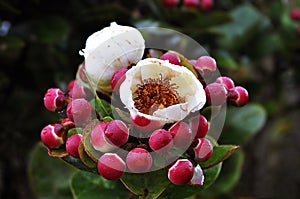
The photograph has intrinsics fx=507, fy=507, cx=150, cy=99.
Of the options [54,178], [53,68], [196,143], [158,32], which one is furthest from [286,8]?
[196,143]

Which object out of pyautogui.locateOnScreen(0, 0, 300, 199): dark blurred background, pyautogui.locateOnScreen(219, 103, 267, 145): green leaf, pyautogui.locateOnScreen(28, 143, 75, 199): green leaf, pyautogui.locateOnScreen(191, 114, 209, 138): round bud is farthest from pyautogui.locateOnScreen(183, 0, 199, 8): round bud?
pyautogui.locateOnScreen(191, 114, 209, 138): round bud

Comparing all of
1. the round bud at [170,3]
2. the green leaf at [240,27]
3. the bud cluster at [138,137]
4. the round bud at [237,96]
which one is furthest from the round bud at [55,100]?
the green leaf at [240,27]

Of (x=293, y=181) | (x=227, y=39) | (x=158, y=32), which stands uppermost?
(x=158, y=32)

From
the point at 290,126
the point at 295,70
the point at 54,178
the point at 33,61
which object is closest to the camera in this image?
the point at 54,178

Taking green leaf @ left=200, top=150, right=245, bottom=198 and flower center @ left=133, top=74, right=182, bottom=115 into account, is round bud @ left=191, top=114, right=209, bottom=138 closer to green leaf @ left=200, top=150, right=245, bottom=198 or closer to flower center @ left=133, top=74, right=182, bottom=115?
flower center @ left=133, top=74, right=182, bottom=115

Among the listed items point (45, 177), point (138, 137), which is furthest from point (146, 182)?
point (45, 177)

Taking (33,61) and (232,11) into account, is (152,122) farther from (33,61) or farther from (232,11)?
(232,11)

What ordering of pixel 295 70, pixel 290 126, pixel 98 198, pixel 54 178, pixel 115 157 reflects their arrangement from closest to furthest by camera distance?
1. pixel 115 157
2. pixel 98 198
3. pixel 54 178
4. pixel 295 70
5. pixel 290 126
